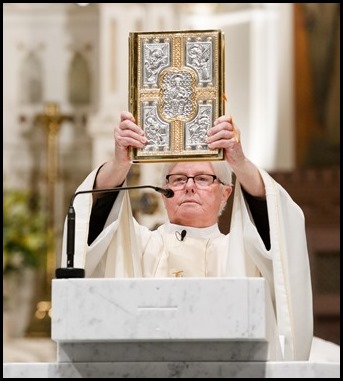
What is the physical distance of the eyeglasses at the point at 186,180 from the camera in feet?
18.5

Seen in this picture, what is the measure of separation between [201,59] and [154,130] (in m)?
0.35

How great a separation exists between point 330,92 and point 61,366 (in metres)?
8.67

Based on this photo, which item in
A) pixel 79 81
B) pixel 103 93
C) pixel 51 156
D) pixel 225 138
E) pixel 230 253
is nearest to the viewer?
pixel 225 138

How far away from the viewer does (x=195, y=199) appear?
5656 millimetres

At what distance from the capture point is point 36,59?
43.3ft

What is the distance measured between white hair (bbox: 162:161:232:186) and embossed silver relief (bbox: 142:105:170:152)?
1.44 feet

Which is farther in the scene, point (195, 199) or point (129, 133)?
point (195, 199)

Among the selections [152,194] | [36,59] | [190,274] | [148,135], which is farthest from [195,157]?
[36,59]

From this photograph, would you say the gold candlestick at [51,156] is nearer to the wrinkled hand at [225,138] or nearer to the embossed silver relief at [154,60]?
the embossed silver relief at [154,60]

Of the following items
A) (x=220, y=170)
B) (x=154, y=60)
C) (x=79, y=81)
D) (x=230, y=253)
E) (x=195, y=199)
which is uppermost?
(x=79, y=81)

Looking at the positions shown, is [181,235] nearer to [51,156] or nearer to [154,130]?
[154,130]

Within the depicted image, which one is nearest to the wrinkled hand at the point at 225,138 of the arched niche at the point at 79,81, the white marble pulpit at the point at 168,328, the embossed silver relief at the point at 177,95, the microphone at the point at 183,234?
the embossed silver relief at the point at 177,95

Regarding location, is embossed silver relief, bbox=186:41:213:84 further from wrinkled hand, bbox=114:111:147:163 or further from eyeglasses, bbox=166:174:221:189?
eyeglasses, bbox=166:174:221:189

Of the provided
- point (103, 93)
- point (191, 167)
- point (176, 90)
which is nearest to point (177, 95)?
point (176, 90)
